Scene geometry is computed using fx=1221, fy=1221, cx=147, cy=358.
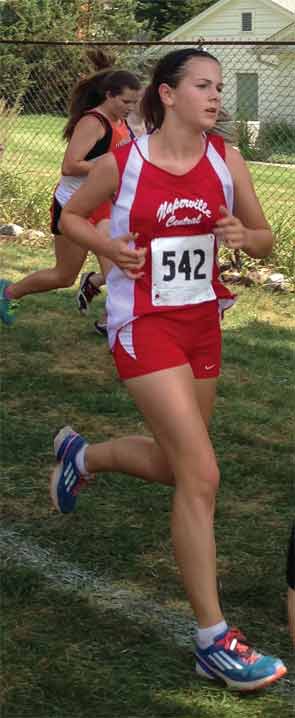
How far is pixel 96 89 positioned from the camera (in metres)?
7.87

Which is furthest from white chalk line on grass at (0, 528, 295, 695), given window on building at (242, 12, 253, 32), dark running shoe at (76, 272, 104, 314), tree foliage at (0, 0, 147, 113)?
window on building at (242, 12, 253, 32)

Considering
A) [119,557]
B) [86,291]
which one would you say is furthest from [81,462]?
[86,291]

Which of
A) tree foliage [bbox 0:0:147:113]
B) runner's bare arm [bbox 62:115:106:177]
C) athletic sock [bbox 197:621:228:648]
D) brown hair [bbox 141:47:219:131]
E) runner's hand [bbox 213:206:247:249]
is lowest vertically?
tree foliage [bbox 0:0:147:113]

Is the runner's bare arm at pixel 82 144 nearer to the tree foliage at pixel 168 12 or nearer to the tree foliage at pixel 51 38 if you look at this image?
the tree foliage at pixel 51 38

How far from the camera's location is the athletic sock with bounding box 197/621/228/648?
388 centimetres

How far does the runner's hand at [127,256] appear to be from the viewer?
3.95 metres

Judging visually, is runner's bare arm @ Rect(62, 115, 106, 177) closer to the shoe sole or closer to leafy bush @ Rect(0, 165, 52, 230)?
the shoe sole

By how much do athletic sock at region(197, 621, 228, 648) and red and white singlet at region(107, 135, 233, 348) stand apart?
3.34 feet

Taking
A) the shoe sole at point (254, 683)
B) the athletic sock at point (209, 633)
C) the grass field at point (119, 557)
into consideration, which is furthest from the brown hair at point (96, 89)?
the shoe sole at point (254, 683)

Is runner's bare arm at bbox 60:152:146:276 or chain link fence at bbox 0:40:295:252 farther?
chain link fence at bbox 0:40:295:252

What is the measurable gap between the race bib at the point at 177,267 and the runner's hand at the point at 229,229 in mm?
94

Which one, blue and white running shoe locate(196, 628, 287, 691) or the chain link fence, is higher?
blue and white running shoe locate(196, 628, 287, 691)

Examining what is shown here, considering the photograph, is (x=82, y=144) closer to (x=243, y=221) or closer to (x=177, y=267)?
(x=243, y=221)

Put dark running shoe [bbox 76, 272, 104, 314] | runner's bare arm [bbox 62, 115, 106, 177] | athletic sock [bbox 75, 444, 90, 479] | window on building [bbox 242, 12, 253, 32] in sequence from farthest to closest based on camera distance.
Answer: window on building [bbox 242, 12, 253, 32]
dark running shoe [bbox 76, 272, 104, 314]
runner's bare arm [bbox 62, 115, 106, 177]
athletic sock [bbox 75, 444, 90, 479]
